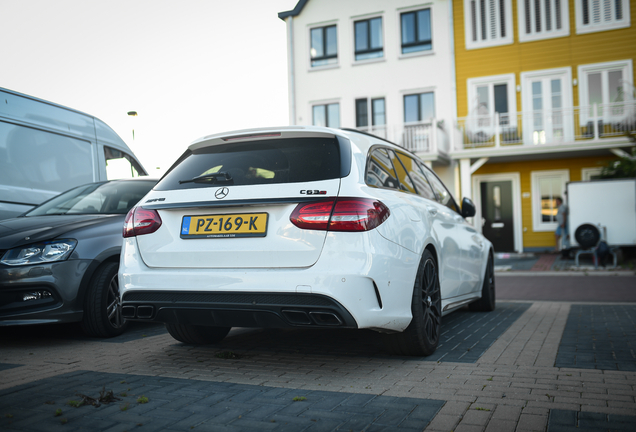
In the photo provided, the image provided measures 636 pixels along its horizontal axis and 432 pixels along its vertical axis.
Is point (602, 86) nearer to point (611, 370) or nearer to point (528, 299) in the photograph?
point (528, 299)

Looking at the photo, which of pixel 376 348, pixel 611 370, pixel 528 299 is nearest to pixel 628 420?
pixel 611 370

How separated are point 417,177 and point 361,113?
1806 cm

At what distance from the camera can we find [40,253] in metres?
4.84

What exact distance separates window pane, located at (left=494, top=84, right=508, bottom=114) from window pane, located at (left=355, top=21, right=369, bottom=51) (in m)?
5.51

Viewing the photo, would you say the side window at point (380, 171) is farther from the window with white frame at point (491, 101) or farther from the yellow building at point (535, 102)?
the window with white frame at point (491, 101)

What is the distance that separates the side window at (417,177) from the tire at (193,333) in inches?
85.8

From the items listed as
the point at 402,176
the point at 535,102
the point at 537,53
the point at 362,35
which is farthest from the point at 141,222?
the point at 362,35

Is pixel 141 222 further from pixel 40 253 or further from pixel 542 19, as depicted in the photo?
pixel 542 19

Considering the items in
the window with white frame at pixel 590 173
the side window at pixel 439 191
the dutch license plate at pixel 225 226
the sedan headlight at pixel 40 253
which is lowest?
the sedan headlight at pixel 40 253

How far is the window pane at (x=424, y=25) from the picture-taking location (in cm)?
2178

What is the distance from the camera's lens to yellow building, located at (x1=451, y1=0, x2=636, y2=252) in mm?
A: 19234

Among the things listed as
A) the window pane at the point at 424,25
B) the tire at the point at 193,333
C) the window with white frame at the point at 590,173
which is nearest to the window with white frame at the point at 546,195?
the window with white frame at the point at 590,173

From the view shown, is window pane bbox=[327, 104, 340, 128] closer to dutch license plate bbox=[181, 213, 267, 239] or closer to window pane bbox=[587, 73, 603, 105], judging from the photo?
window pane bbox=[587, 73, 603, 105]

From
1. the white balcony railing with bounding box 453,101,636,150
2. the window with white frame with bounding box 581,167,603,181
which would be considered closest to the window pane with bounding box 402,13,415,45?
the white balcony railing with bounding box 453,101,636,150
